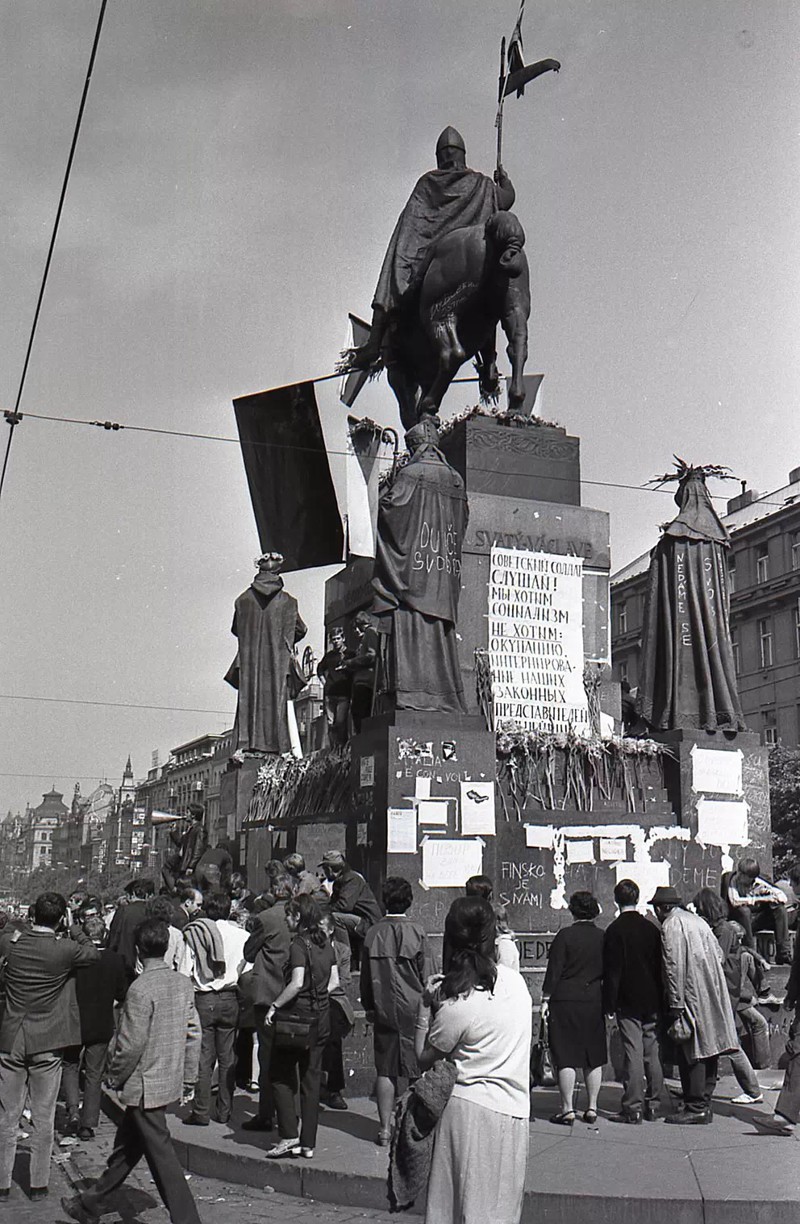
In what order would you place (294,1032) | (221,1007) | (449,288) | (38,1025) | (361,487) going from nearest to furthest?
(38,1025) → (294,1032) → (221,1007) → (449,288) → (361,487)

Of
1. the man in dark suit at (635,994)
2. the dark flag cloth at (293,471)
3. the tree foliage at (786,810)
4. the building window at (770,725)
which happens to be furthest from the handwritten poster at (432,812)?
the building window at (770,725)

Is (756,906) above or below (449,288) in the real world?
below

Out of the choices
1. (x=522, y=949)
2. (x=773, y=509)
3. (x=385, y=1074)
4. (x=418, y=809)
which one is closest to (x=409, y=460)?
(x=418, y=809)

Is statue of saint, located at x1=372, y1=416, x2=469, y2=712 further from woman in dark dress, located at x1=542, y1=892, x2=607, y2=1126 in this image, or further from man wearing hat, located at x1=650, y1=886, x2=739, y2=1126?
man wearing hat, located at x1=650, y1=886, x2=739, y2=1126

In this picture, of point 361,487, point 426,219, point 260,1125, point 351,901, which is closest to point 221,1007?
point 260,1125

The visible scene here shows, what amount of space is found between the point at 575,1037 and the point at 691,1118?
98 cm

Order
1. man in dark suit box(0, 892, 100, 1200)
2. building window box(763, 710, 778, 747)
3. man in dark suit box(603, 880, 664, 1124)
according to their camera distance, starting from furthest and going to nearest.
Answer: building window box(763, 710, 778, 747), man in dark suit box(603, 880, 664, 1124), man in dark suit box(0, 892, 100, 1200)

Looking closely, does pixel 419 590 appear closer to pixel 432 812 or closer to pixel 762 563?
pixel 432 812

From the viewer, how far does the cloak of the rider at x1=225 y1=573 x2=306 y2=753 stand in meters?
19.1

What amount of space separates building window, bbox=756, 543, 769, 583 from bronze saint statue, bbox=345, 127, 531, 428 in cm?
4103

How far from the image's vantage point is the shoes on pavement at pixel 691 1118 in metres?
8.75

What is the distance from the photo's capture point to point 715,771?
46.3 feet

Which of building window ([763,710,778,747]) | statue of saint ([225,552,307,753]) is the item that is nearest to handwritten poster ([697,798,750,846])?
statue of saint ([225,552,307,753])

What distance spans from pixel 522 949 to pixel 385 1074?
3723mm
